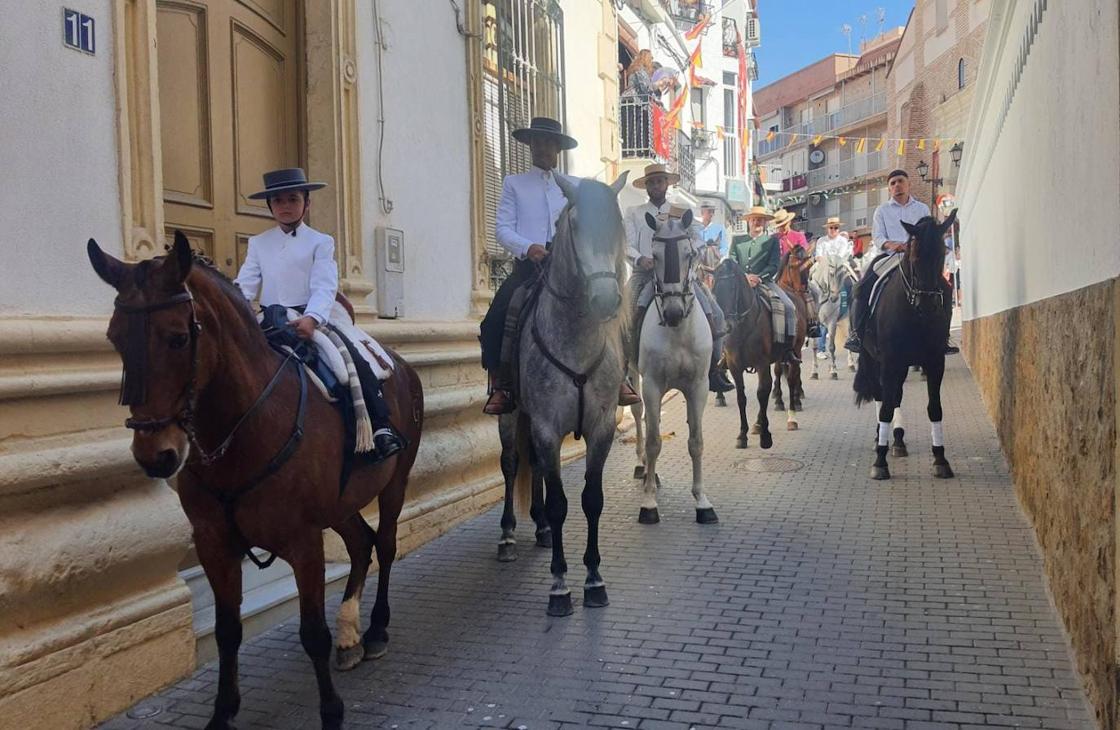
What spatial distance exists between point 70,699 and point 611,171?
10433 millimetres

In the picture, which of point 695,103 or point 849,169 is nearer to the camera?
point 695,103

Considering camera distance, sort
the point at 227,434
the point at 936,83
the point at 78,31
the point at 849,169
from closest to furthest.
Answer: the point at 227,434
the point at 78,31
the point at 936,83
the point at 849,169

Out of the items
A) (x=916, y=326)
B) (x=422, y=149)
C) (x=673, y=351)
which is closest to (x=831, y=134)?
(x=916, y=326)

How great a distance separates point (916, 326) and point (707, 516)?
10.0ft

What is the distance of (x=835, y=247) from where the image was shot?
18.5m

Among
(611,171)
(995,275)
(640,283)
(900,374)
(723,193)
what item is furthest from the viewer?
(723,193)

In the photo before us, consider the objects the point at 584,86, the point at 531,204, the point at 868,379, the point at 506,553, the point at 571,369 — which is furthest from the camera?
the point at 584,86

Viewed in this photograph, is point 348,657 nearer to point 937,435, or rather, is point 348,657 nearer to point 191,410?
point 191,410

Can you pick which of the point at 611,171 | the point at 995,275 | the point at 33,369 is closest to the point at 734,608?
the point at 33,369

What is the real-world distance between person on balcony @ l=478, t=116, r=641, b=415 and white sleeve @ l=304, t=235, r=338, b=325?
150 cm

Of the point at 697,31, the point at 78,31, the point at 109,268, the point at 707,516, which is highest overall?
the point at 697,31

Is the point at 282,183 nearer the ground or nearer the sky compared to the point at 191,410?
nearer the sky

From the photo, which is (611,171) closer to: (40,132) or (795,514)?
(795,514)

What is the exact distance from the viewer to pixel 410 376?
521cm
